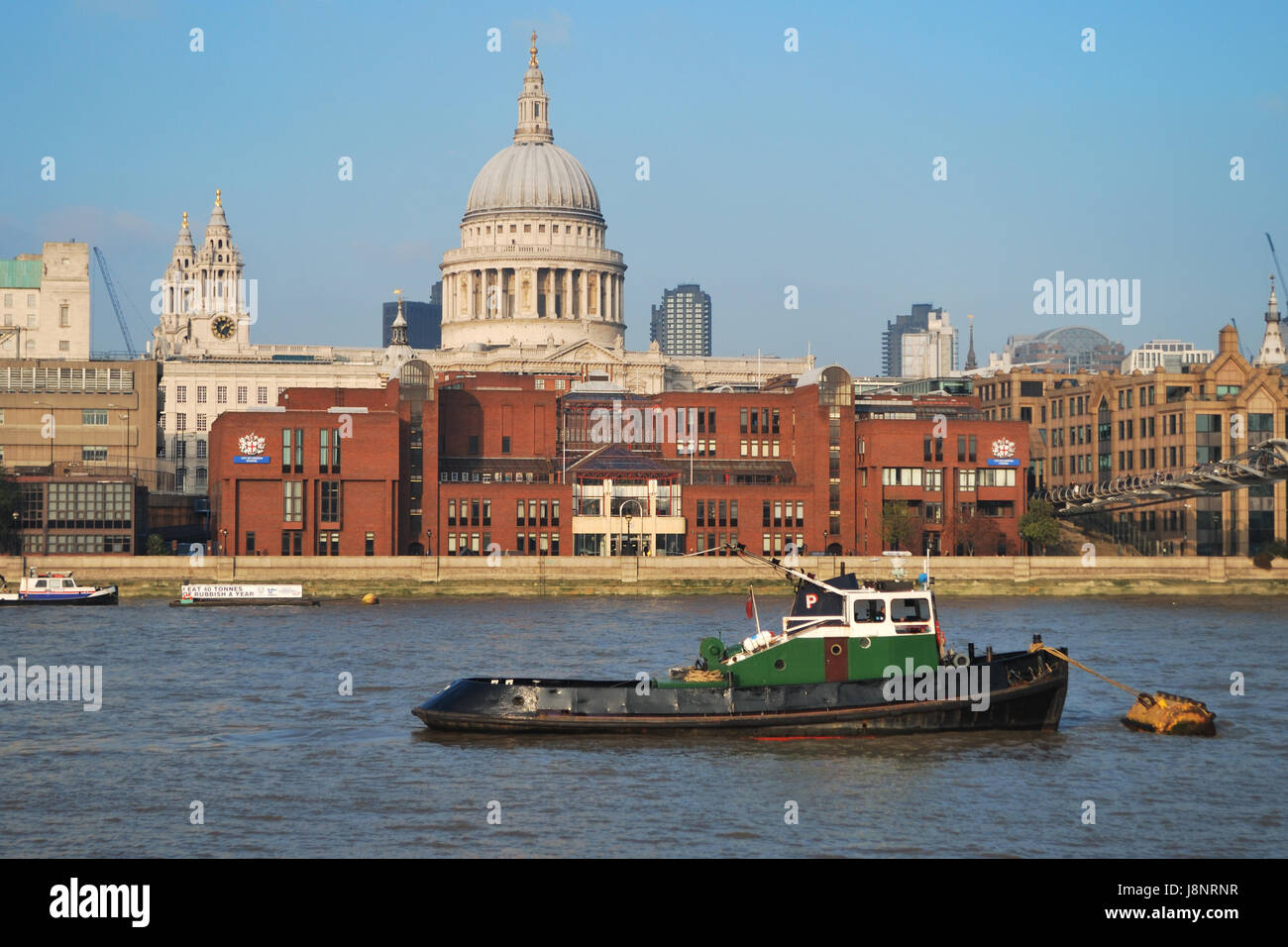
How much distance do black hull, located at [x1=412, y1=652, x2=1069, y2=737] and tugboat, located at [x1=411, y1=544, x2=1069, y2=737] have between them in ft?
0.08

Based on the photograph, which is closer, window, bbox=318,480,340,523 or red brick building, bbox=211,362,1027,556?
red brick building, bbox=211,362,1027,556

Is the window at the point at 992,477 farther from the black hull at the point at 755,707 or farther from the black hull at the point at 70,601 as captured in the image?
the black hull at the point at 755,707

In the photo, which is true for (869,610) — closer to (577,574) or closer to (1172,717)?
(1172,717)

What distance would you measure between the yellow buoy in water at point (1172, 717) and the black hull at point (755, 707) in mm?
2807

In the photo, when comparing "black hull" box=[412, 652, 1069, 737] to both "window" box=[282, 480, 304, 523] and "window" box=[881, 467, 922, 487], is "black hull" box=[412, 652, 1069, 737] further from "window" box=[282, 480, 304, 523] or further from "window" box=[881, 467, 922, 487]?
"window" box=[881, 467, 922, 487]

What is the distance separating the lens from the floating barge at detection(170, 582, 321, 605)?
99750 mm

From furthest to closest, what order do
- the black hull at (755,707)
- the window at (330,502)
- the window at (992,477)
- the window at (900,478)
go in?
the window at (992,477)
the window at (900,478)
the window at (330,502)
the black hull at (755,707)

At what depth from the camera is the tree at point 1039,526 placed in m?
125

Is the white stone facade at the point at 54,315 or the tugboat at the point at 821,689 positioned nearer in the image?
the tugboat at the point at 821,689

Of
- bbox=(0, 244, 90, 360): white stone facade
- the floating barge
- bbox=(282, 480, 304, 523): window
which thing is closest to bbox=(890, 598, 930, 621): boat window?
the floating barge

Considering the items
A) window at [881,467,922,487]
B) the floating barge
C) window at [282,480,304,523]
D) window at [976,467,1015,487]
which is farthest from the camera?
window at [976,467,1015,487]

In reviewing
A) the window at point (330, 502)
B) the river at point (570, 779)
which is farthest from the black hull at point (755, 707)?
the window at point (330, 502)

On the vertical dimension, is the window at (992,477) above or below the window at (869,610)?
above
